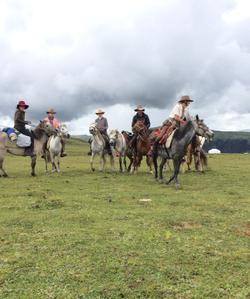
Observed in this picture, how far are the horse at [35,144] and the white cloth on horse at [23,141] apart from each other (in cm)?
23

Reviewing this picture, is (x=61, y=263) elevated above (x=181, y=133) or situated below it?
below

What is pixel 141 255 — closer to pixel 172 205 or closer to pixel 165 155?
pixel 172 205

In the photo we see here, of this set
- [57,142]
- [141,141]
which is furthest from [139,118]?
[57,142]

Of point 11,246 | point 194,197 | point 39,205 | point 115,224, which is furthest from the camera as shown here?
point 194,197

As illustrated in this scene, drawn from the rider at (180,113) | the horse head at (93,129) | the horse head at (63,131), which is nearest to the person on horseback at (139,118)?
the horse head at (93,129)

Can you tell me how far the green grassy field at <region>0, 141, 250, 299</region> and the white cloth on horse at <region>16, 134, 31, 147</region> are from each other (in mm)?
6834

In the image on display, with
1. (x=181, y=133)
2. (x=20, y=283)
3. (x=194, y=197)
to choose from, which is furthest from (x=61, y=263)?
(x=181, y=133)

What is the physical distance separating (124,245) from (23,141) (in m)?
14.5

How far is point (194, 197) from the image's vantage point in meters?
14.5

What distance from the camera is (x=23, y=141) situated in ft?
70.6

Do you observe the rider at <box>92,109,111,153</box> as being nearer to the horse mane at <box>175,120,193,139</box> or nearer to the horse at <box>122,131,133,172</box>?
the horse at <box>122,131,133,172</box>

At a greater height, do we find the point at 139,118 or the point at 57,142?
the point at 139,118

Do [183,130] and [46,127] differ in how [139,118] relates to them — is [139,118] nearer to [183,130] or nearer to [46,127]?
[46,127]

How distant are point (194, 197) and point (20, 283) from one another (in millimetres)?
9093
